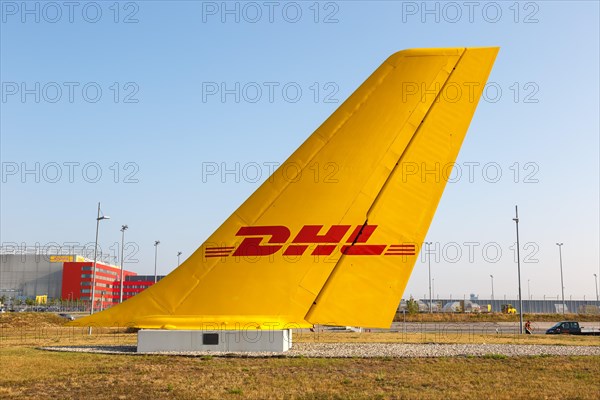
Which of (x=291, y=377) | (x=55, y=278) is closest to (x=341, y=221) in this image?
(x=291, y=377)

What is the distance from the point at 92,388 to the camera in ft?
39.4

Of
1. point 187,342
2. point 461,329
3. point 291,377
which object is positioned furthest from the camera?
point 461,329

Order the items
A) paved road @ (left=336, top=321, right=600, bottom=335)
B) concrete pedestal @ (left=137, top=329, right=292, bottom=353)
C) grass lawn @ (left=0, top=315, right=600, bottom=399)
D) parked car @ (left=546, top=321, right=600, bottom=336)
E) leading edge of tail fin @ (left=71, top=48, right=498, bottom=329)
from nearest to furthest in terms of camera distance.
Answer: leading edge of tail fin @ (left=71, top=48, right=498, bottom=329)
grass lawn @ (left=0, top=315, right=600, bottom=399)
concrete pedestal @ (left=137, top=329, right=292, bottom=353)
parked car @ (left=546, top=321, right=600, bottom=336)
paved road @ (left=336, top=321, right=600, bottom=335)

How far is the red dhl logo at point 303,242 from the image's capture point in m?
5.01

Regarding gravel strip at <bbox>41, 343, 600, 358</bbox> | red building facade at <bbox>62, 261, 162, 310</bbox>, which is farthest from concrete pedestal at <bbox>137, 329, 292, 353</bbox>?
red building facade at <bbox>62, 261, 162, 310</bbox>

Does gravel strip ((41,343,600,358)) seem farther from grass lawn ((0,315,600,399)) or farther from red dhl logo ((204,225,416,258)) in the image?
red dhl logo ((204,225,416,258))

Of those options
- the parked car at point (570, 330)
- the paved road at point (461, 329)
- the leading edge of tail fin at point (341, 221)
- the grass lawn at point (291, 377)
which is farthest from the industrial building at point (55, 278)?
the leading edge of tail fin at point (341, 221)

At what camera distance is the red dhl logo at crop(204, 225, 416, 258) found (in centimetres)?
501

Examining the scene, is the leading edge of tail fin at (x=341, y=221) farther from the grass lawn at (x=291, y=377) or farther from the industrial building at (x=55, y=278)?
the industrial building at (x=55, y=278)

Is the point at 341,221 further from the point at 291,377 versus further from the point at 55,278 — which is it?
the point at 55,278

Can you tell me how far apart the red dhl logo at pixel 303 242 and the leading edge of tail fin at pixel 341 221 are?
10mm

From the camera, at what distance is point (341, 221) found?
514 centimetres

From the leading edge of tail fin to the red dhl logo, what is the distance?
10 millimetres

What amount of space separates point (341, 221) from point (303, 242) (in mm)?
448
